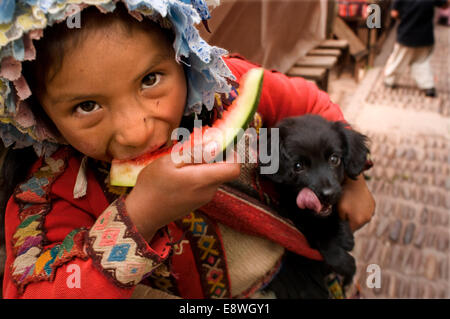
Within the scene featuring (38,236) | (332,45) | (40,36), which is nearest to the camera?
(40,36)

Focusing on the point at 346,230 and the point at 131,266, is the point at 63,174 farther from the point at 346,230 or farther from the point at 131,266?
the point at 346,230

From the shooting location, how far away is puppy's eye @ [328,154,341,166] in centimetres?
170

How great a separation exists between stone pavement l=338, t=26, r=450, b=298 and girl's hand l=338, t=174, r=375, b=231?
3.80 ft

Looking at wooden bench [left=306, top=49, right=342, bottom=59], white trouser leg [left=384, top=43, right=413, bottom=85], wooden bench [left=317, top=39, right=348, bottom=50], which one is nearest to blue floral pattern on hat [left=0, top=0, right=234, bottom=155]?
wooden bench [left=306, top=49, right=342, bottom=59]

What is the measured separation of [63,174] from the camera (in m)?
1.16

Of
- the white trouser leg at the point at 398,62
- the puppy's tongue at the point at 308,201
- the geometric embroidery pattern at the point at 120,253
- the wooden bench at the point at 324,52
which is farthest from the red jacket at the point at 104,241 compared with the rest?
the white trouser leg at the point at 398,62

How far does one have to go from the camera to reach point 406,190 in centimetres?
366

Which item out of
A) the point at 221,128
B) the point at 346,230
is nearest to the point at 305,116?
the point at 346,230

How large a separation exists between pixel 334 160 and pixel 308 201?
290 millimetres

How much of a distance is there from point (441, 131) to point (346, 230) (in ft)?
12.6

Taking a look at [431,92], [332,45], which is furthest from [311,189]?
[431,92]

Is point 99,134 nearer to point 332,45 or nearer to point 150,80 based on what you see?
point 150,80

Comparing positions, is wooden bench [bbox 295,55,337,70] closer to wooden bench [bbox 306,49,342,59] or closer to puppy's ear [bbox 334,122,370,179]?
wooden bench [bbox 306,49,342,59]

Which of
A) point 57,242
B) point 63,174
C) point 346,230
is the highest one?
point 63,174
